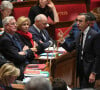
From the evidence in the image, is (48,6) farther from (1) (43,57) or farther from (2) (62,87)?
(2) (62,87)

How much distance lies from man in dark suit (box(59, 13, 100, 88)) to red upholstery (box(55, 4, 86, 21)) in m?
3.40

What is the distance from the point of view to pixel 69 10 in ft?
27.0

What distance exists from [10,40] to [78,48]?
1023 mm

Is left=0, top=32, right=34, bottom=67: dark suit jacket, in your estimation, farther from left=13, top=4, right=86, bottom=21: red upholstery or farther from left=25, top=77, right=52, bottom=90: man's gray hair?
left=13, top=4, right=86, bottom=21: red upholstery

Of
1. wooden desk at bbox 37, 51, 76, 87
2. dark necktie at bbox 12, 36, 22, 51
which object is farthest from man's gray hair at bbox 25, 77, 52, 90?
dark necktie at bbox 12, 36, 22, 51

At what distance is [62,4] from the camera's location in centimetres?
816

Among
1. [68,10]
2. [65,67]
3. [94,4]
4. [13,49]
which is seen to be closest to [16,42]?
[13,49]

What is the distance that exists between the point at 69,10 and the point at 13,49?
4004mm

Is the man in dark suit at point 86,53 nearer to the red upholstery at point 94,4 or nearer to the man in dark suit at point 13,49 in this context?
the man in dark suit at point 13,49

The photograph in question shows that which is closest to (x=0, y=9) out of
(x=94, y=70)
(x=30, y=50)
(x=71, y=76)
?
(x=30, y=50)

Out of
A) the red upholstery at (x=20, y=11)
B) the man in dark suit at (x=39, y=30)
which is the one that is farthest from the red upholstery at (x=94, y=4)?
the man in dark suit at (x=39, y=30)

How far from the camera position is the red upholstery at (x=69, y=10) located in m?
8.09

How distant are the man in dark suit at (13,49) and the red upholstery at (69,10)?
130 inches

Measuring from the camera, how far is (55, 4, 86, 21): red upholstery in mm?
8094
